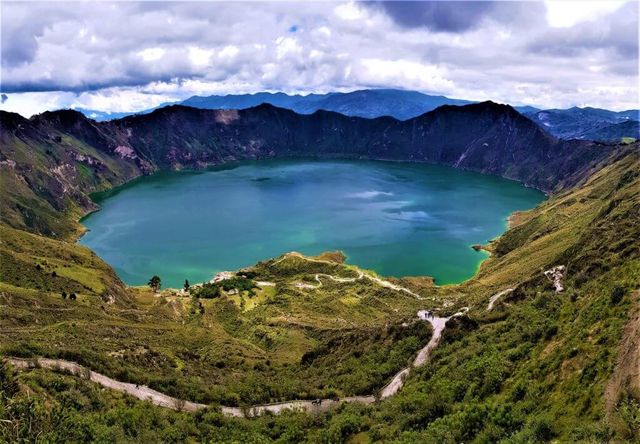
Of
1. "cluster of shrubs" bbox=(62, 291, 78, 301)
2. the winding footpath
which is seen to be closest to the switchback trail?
the winding footpath

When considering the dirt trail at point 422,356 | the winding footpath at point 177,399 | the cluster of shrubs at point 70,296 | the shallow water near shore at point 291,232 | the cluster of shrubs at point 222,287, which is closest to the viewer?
the winding footpath at point 177,399

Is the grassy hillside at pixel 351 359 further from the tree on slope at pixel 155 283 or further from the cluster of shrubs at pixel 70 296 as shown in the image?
the tree on slope at pixel 155 283

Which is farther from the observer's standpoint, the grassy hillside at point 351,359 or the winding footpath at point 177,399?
the winding footpath at point 177,399

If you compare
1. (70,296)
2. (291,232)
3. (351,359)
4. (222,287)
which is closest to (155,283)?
(222,287)

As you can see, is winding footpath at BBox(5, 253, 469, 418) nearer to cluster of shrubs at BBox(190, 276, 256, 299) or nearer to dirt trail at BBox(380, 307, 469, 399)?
dirt trail at BBox(380, 307, 469, 399)

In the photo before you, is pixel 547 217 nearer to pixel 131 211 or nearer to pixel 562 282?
pixel 562 282

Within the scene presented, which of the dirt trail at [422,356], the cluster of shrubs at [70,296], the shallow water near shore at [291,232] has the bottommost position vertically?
the shallow water near shore at [291,232]

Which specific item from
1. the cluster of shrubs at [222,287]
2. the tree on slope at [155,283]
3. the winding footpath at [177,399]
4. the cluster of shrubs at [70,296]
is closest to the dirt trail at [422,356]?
the winding footpath at [177,399]
